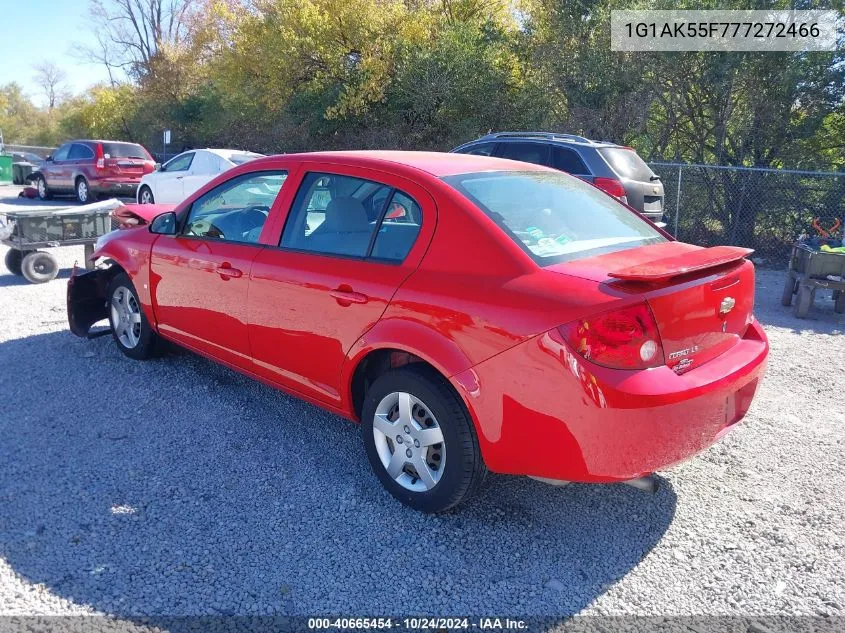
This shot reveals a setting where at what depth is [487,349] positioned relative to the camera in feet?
9.86

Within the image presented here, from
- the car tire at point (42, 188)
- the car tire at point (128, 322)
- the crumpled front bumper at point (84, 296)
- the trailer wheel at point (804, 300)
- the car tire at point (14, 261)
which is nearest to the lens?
the car tire at point (128, 322)

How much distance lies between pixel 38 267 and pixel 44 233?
45 centimetres

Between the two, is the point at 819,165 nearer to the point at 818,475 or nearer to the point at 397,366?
the point at 818,475

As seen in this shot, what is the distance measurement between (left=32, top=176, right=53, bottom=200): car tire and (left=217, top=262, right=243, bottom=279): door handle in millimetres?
18074

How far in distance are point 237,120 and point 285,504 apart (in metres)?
24.9

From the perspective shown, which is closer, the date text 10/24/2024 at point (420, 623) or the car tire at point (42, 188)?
the date text 10/24/2024 at point (420, 623)

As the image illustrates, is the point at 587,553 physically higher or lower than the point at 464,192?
lower

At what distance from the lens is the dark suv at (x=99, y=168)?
17.9 m

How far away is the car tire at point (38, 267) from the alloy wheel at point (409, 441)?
6.84 meters

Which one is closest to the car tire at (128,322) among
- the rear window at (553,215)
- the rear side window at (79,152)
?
the rear window at (553,215)

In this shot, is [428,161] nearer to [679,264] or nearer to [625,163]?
[679,264]

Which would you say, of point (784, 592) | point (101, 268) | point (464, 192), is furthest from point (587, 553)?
point (101, 268)

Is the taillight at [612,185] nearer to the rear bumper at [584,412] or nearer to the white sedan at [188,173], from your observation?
the white sedan at [188,173]

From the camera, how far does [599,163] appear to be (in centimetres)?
1001
